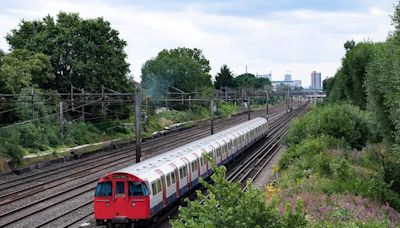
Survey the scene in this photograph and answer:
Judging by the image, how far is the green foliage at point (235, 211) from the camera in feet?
28.3

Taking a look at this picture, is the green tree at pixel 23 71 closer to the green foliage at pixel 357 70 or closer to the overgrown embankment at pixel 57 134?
the overgrown embankment at pixel 57 134

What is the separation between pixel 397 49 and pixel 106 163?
2351 centimetres

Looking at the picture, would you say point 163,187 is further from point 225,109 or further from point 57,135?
point 225,109

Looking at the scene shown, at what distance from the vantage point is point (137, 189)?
19.3 metres

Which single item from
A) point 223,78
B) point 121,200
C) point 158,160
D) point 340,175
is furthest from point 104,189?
point 223,78

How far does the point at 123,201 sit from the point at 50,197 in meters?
8.86

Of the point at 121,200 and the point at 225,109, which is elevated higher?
the point at 121,200

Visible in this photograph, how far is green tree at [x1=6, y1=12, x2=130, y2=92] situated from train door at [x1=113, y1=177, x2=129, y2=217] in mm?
34589

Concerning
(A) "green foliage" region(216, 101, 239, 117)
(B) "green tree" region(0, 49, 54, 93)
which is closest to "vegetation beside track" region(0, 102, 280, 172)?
(B) "green tree" region(0, 49, 54, 93)

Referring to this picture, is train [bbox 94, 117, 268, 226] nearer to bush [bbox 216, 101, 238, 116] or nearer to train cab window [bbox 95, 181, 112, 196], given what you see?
train cab window [bbox 95, 181, 112, 196]

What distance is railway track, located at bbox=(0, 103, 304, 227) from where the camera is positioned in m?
22.5

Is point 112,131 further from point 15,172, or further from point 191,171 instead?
point 191,171

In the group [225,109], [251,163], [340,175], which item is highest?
[340,175]

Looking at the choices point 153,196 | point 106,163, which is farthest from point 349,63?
point 153,196
